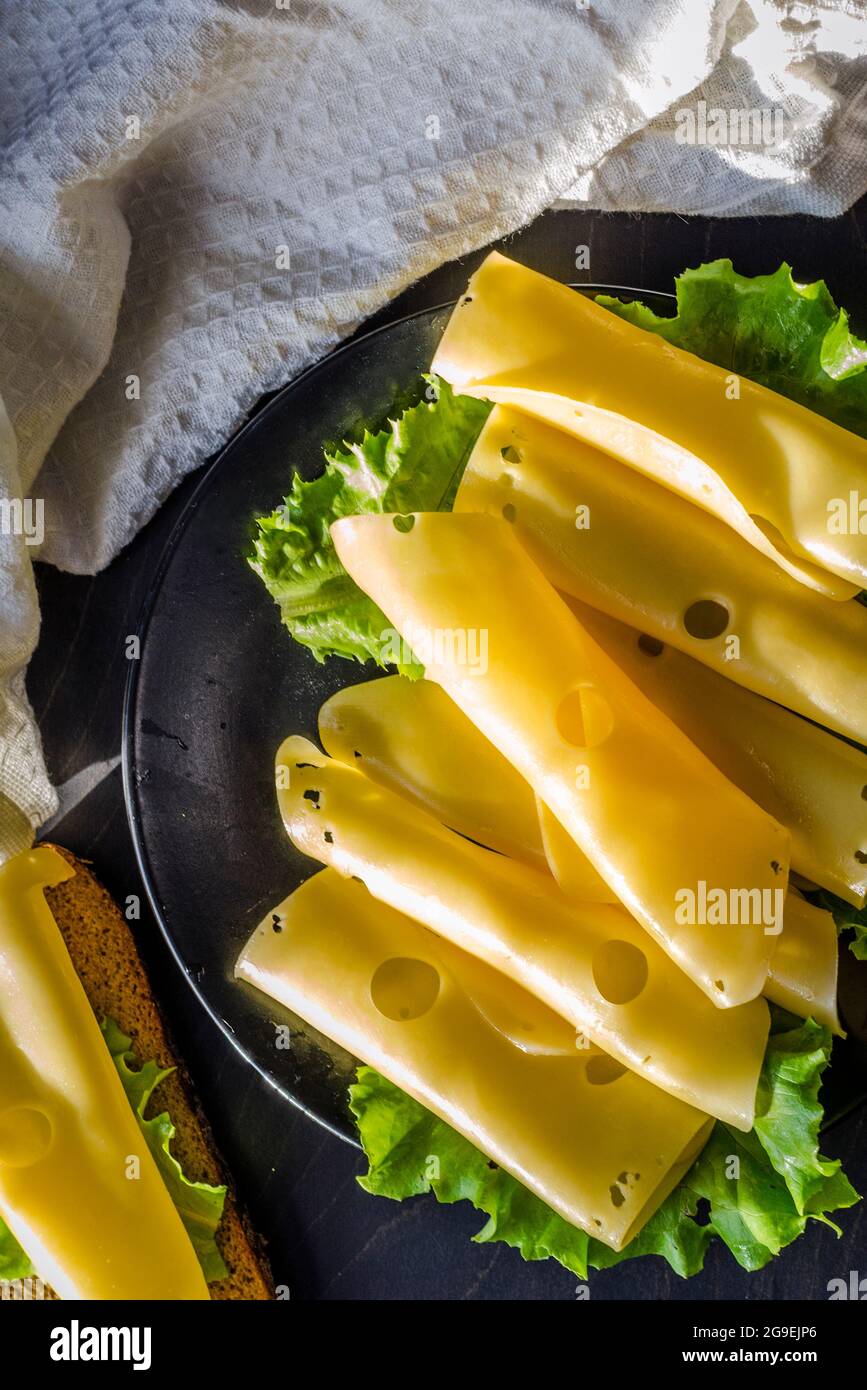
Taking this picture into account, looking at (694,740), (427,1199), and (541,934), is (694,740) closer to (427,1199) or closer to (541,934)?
(541,934)

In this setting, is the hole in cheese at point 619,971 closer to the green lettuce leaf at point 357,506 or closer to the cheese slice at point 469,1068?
the cheese slice at point 469,1068

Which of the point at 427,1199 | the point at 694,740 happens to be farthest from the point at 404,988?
the point at 694,740

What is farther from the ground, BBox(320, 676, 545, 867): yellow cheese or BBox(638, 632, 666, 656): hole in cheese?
BBox(638, 632, 666, 656): hole in cheese

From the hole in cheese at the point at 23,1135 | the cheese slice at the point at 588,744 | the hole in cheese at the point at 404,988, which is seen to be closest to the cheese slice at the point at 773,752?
the cheese slice at the point at 588,744

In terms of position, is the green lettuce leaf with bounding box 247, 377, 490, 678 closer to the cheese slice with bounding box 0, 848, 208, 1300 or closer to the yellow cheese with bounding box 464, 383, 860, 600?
the yellow cheese with bounding box 464, 383, 860, 600

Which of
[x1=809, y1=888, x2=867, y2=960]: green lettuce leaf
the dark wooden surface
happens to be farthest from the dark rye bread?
[x1=809, y1=888, x2=867, y2=960]: green lettuce leaf

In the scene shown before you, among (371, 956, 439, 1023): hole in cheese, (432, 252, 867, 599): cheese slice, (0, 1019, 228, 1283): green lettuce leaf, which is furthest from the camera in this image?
(0, 1019, 228, 1283): green lettuce leaf
